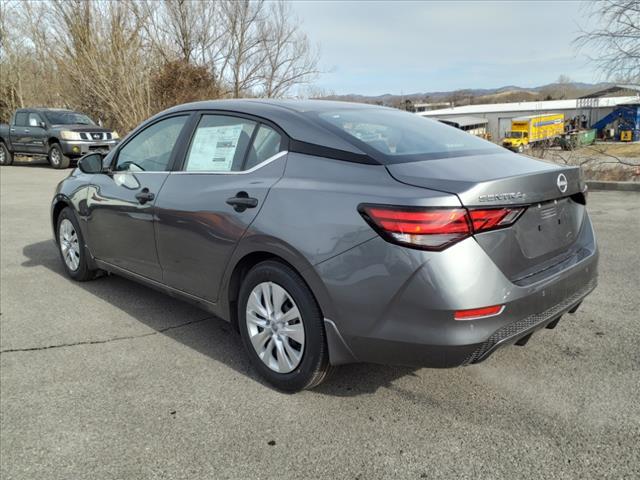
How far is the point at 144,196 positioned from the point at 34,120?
56.8ft

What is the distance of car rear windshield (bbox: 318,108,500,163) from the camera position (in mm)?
2924

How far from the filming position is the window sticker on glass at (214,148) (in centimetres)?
344

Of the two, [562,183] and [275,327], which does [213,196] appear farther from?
[562,183]

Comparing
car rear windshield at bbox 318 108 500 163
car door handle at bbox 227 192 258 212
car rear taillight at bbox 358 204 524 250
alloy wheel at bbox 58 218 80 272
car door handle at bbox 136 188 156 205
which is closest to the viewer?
car rear taillight at bbox 358 204 524 250

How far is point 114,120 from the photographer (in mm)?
21125

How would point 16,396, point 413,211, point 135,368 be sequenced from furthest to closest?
point 135,368 → point 16,396 → point 413,211

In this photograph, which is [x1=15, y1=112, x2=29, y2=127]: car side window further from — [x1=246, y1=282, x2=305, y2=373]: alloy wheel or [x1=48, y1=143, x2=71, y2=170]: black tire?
[x1=246, y1=282, x2=305, y2=373]: alloy wheel

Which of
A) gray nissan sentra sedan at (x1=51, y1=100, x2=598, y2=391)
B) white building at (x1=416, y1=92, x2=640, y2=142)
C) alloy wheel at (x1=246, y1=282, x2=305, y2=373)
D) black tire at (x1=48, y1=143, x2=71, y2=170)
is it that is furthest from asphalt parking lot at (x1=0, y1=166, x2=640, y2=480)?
white building at (x1=416, y1=92, x2=640, y2=142)

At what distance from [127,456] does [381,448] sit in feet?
3.99

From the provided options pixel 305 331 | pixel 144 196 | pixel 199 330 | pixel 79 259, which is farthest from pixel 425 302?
pixel 79 259

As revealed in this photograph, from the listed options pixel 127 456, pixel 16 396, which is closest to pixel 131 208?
pixel 16 396

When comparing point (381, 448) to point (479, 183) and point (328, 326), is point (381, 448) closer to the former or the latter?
point (328, 326)

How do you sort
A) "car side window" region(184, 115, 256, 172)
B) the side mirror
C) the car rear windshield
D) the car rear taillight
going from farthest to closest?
the side mirror → "car side window" region(184, 115, 256, 172) → the car rear windshield → the car rear taillight

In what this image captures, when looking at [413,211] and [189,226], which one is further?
[189,226]
